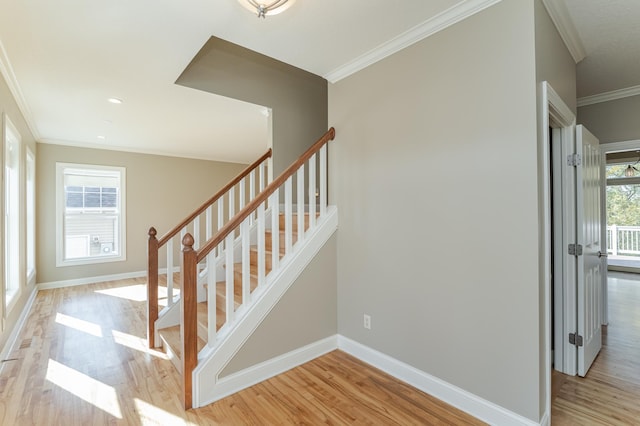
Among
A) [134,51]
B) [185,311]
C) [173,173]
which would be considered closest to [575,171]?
[185,311]

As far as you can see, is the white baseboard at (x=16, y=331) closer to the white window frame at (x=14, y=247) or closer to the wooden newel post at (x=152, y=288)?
the white window frame at (x=14, y=247)

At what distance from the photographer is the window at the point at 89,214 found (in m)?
5.15

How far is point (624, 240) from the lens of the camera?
7.20 metres

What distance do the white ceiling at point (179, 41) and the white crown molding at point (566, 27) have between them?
0.04 meters

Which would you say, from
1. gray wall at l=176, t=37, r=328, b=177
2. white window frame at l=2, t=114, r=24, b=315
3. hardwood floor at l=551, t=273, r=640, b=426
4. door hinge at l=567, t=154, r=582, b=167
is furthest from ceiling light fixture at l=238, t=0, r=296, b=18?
hardwood floor at l=551, t=273, r=640, b=426

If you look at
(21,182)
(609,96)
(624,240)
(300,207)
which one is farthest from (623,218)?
(21,182)

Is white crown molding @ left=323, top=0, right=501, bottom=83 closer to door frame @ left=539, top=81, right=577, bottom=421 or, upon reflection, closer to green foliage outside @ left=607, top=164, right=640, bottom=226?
door frame @ left=539, top=81, right=577, bottom=421

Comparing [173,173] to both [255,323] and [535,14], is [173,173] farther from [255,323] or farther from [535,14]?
[535,14]

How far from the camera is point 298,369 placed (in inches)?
94.1

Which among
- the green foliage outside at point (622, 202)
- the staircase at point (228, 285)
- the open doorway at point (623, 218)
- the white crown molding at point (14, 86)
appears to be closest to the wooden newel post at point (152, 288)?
the staircase at point (228, 285)

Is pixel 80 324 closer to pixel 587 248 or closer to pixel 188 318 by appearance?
pixel 188 318

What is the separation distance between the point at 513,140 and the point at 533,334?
42.4 inches

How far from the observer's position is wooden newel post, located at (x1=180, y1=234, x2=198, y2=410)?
1.91 meters

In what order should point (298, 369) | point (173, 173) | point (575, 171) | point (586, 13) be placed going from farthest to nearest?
1. point (173, 173)
2. point (298, 369)
3. point (575, 171)
4. point (586, 13)
